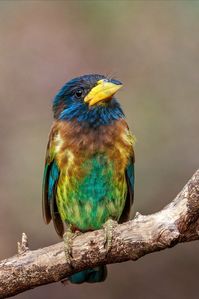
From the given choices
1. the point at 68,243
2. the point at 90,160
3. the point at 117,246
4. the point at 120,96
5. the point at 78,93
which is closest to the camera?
the point at 117,246

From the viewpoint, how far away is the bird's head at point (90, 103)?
14.9 feet

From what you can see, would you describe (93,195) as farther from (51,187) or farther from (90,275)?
(90,275)

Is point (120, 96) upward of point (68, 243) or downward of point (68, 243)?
upward

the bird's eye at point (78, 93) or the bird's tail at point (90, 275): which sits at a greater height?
the bird's eye at point (78, 93)

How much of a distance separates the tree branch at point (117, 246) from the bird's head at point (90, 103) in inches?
28.1

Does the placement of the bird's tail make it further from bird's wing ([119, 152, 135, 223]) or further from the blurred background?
the blurred background

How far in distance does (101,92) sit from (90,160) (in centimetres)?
35

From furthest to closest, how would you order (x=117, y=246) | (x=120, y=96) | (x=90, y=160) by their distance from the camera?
1. (x=120, y=96)
2. (x=90, y=160)
3. (x=117, y=246)

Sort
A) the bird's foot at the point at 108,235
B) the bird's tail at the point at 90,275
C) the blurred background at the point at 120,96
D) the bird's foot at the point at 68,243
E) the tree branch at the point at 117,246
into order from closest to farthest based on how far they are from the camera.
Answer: the tree branch at the point at 117,246 < the bird's foot at the point at 108,235 < the bird's foot at the point at 68,243 < the bird's tail at the point at 90,275 < the blurred background at the point at 120,96

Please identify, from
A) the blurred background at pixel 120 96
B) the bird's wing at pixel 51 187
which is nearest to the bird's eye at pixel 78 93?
the bird's wing at pixel 51 187

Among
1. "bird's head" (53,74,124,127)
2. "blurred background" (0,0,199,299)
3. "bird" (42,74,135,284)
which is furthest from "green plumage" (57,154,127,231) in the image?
"blurred background" (0,0,199,299)

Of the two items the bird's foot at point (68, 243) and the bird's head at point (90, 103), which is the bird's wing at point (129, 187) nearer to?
the bird's head at point (90, 103)

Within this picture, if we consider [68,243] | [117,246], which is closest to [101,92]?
[68,243]

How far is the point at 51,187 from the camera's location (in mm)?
4668
